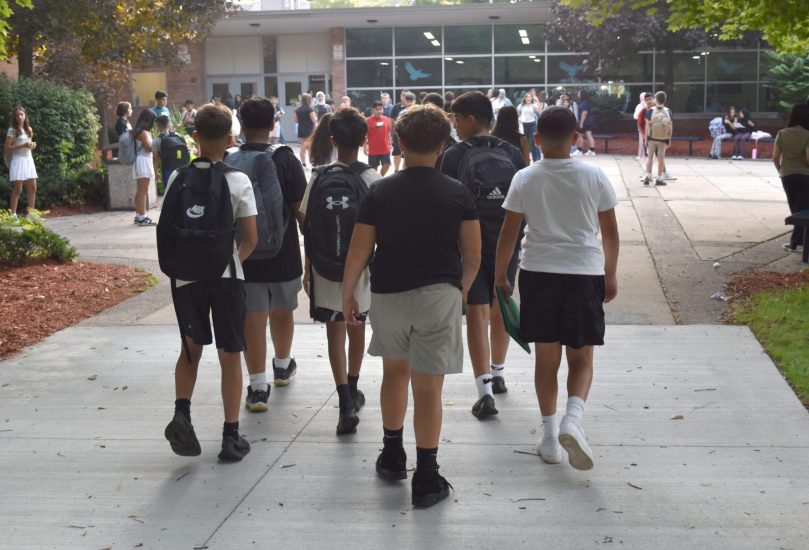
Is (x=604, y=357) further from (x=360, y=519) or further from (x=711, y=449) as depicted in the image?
(x=360, y=519)

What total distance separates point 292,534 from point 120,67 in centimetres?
2555

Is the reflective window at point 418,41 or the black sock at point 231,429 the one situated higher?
the reflective window at point 418,41

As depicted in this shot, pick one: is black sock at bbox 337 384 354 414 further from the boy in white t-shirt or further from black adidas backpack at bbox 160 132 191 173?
black adidas backpack at bbox 160 132 191 173

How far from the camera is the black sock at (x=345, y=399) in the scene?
5789 mm

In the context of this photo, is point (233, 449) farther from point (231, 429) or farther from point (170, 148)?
point (170, 148)

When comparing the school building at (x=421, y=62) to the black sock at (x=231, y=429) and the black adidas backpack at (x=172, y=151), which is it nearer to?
the black adidas backpack at (x=172, y=151)

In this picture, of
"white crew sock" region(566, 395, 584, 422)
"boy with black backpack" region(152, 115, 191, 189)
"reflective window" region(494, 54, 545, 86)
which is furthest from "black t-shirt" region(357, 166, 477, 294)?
"reflective window" region(494, 54, 545, 86)

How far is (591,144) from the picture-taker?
92.0 feet

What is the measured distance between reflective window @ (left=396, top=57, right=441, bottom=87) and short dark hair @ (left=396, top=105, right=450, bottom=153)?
34.6 m

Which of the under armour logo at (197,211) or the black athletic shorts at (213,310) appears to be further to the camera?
the black athletic shorts at (213,310)

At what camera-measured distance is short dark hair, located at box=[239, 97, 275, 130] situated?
19.4 ft

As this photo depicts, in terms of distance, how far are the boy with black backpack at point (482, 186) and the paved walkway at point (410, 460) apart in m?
0.35

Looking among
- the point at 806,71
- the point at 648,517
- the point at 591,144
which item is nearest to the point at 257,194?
the point at 648,517

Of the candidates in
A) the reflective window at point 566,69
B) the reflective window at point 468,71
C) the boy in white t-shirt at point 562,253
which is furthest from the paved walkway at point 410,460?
the reflective window at point 468,71
